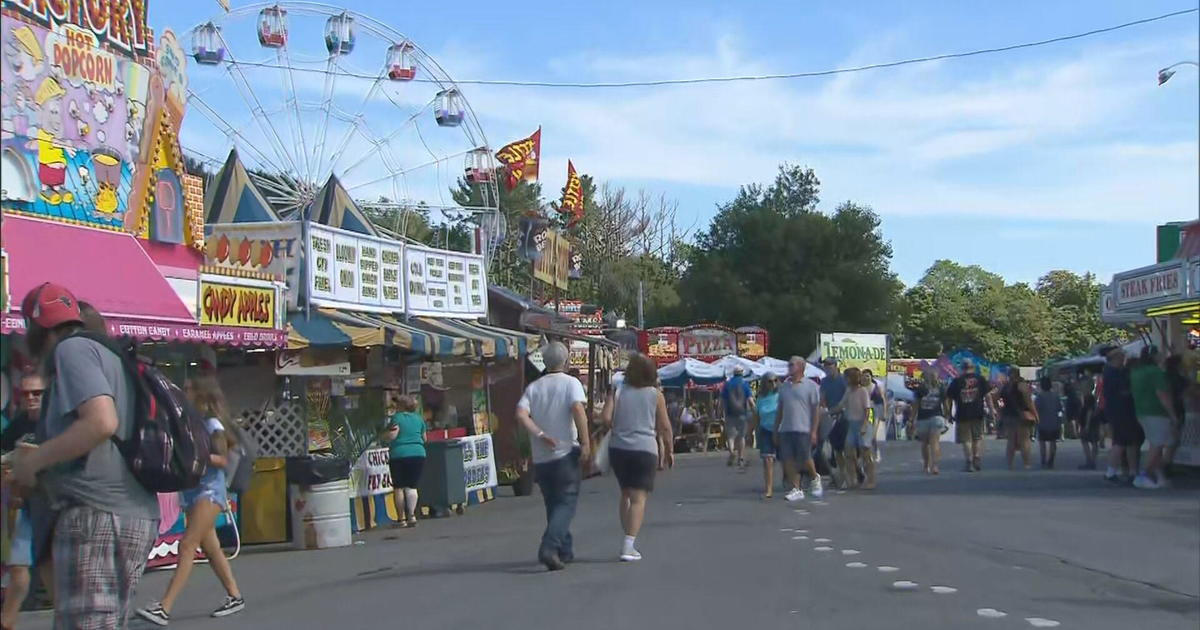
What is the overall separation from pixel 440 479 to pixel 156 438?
38.7 feet

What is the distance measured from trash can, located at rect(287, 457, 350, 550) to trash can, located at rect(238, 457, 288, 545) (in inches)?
7.1

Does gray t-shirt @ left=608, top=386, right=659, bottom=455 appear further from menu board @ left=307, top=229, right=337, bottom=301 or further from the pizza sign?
the pizza sign

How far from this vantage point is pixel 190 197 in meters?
12.8

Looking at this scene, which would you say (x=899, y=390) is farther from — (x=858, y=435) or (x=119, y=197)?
(x=119, y=197)

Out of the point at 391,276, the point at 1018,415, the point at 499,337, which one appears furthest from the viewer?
the point at 1018,415

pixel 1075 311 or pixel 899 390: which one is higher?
pixel 1075 311

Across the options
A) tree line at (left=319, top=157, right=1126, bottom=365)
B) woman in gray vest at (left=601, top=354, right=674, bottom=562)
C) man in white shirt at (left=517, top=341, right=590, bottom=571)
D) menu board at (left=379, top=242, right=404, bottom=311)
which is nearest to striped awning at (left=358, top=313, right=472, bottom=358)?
menu board at (left=379, top=242, right=404, bottom=311)

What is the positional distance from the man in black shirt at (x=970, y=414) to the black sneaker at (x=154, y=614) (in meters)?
14.5

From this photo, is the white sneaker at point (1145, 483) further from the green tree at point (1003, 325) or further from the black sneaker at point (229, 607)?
the green tree at point (1003, 325)

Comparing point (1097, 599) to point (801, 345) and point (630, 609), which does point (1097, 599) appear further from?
point (801, 345)

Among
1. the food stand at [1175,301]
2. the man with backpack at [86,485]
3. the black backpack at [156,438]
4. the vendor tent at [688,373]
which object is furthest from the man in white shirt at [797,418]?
the vendor tent at [688,373]

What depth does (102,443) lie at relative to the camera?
4.51 m

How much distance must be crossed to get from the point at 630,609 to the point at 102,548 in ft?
13.7

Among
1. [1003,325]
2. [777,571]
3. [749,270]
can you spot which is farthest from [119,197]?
[1003,325]
